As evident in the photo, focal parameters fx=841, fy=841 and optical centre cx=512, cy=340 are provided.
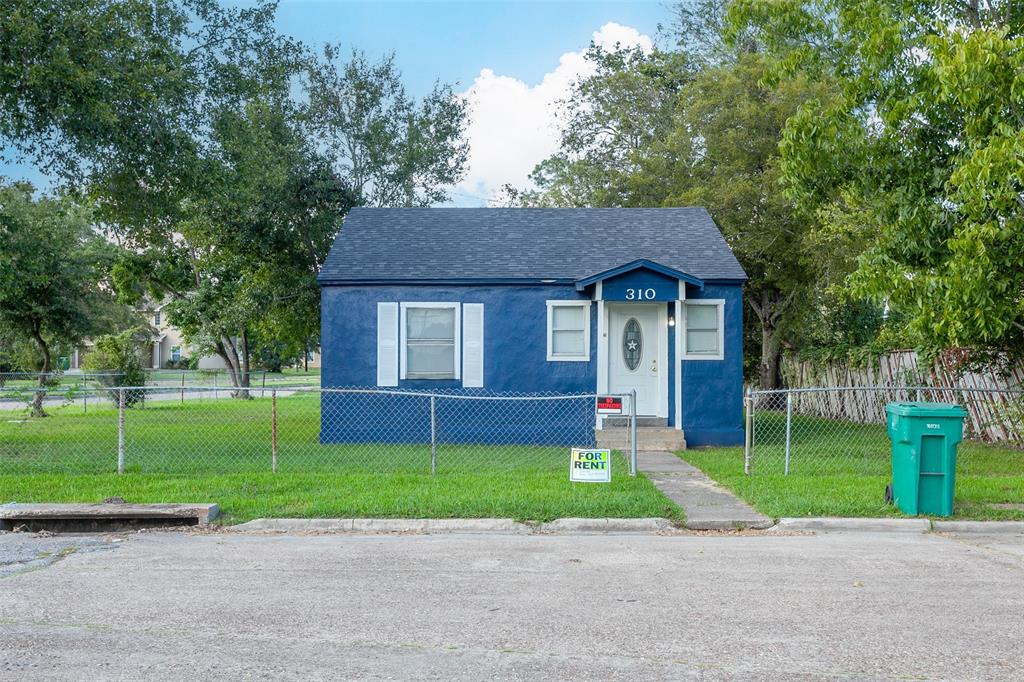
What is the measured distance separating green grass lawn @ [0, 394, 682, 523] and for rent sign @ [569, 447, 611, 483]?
11 centimetres

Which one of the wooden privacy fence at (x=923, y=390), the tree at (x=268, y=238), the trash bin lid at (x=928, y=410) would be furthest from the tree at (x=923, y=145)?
the tree at (x=268, y=238)

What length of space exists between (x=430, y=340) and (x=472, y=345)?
81cm

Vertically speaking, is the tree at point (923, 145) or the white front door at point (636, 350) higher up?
the tree at point (923, 145)

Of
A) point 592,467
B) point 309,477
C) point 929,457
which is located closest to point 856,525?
point 929,457

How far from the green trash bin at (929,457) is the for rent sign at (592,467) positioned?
10.6 ft

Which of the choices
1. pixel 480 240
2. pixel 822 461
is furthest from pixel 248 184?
pixel 822 461

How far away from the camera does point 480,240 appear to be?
56.3 ft

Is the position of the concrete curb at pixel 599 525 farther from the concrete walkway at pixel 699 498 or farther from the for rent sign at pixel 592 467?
the for rent sign at pixel 592 467

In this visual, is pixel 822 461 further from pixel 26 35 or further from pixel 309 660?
pixel 26 35

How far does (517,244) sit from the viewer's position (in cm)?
1697

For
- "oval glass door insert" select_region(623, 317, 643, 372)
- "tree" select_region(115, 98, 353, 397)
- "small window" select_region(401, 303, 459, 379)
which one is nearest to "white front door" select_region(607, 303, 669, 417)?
"oval glass door insert" select_region(623, 317, 643, 372)

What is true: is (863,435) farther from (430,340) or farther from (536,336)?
(430,340)

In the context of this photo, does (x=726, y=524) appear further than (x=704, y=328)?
No

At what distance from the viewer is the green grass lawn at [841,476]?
29.5 feet
